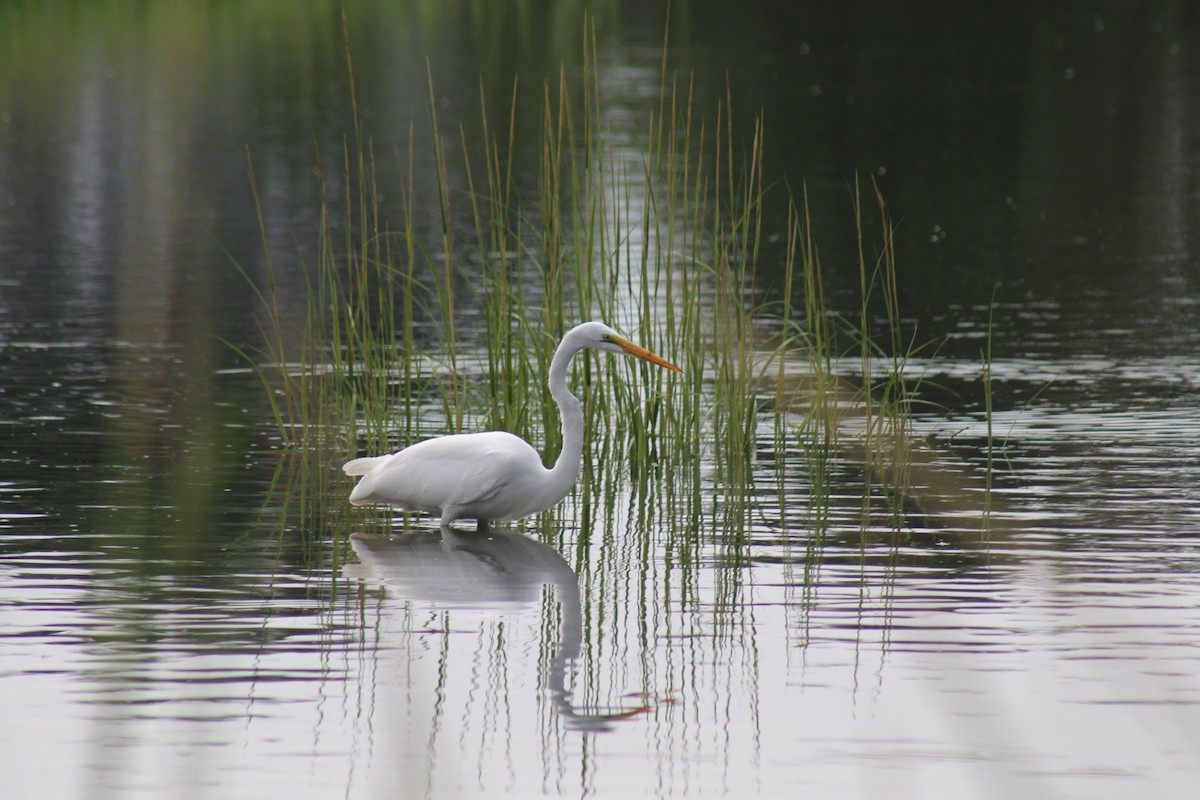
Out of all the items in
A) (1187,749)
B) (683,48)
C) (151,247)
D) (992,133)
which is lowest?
(1187,749)

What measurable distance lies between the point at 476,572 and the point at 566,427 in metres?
0.89

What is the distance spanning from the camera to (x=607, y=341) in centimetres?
769

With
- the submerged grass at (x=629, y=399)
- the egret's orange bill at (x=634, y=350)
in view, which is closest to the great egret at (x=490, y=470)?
the egret's orange bill at (x=634, y=350)

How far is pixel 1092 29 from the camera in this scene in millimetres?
47469

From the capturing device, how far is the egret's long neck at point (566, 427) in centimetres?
741

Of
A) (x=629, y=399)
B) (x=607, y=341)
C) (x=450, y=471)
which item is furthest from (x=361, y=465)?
(x=629, y=399)

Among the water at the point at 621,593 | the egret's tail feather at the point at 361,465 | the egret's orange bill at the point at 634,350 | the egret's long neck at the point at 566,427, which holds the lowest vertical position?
the water at the point at 621,593

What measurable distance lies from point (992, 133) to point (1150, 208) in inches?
308

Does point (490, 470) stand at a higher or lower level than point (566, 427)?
lower

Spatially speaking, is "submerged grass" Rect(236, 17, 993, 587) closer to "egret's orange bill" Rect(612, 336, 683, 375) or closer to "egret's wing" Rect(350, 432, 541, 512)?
"egret's wing" Rect(350, 432, 541, 512)

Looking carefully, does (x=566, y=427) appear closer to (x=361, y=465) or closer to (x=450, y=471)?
(x=450, y=471)

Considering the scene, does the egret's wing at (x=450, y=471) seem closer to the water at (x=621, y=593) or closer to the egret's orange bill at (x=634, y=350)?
the water at (x=621, y=593)

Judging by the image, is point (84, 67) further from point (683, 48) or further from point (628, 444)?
point (628, 444)

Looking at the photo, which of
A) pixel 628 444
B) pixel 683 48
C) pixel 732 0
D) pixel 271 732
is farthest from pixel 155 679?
pixel 732 0
